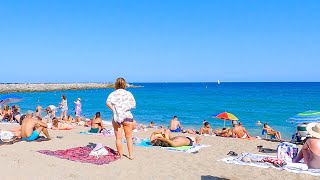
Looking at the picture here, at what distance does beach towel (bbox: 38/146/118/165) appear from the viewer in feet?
23.0

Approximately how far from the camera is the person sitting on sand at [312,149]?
6.09m

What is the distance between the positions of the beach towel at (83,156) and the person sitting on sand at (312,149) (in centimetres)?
352

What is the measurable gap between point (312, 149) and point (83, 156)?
14.3ft

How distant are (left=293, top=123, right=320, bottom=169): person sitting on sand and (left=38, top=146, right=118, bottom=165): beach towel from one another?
11.6 feet

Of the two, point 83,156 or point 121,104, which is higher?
point 121,104

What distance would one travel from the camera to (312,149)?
20.0ft

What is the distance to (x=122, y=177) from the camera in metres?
6.05

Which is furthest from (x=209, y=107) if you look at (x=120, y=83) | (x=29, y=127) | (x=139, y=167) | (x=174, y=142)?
(x=139, y=167)

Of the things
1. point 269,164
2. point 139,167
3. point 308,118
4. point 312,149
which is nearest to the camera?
point 312,149

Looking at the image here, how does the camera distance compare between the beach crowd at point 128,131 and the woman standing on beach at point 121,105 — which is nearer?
the beach crowd at point 128,131

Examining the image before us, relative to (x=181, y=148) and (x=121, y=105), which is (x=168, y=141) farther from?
(x=121, y=105)

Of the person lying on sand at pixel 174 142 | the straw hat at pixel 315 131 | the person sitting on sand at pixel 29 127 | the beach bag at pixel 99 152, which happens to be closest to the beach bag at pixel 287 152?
the straw hat at pixel 315 131

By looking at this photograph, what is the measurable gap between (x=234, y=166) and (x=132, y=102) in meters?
2.30

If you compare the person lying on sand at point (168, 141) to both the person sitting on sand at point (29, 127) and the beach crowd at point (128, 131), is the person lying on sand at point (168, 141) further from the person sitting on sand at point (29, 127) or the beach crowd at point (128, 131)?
the person sitting on sand at point (29, 127)
